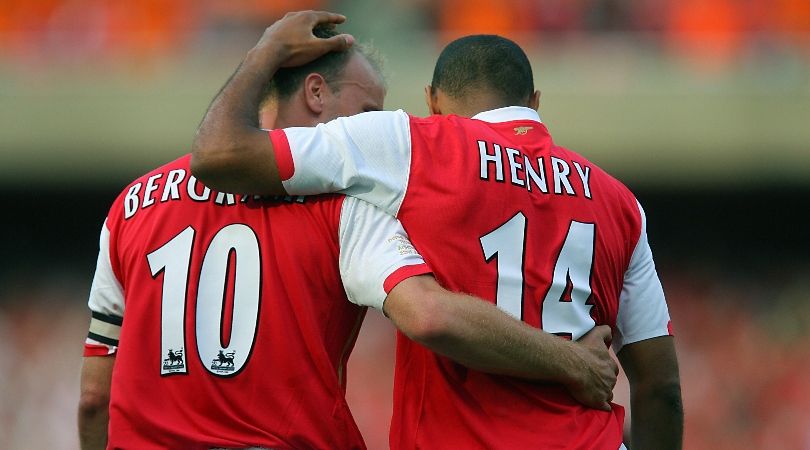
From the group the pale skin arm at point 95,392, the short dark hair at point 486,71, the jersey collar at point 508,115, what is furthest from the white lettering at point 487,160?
the pale skin arm at point 95,392

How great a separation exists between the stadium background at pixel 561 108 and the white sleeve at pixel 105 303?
6.78 meters

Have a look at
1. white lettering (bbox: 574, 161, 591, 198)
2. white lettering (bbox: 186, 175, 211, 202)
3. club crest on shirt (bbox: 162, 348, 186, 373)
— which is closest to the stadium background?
white lettering (bbox: 574, 161, 591, 198)

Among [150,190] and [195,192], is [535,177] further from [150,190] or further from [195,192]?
[150,190]

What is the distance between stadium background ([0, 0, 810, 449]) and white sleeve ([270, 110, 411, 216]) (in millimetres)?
6997

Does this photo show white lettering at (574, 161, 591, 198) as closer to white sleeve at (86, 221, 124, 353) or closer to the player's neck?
the player's neck

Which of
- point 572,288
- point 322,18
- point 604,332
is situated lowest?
point 604,332

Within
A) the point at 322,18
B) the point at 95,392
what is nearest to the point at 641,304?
the point at 322,18

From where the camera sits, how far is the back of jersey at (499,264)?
2803mm

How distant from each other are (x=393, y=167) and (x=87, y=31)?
837cm

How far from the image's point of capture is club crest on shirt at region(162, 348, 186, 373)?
2803 millimetres

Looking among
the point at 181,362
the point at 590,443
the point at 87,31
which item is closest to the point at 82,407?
the point at 181,362

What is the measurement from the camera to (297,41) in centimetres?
303

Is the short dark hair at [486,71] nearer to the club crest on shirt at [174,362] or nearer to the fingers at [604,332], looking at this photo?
the fingers at [604,332]

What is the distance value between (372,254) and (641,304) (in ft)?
2.99
